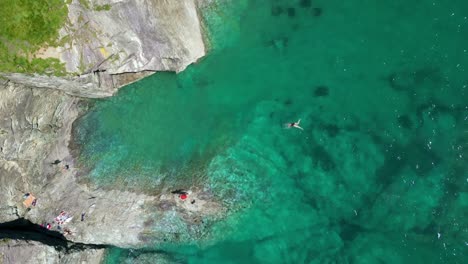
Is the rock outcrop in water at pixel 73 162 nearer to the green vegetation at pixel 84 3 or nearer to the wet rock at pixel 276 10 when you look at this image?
the green vegetation at pixel 84 3

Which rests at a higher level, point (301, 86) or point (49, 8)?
point (49, 8)

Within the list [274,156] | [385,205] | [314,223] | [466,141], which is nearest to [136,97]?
[274,156]

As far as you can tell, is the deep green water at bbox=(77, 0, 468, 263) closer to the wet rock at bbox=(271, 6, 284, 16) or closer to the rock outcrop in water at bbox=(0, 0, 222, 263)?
the wet rock at bbox=(271, 6, 284, 16)

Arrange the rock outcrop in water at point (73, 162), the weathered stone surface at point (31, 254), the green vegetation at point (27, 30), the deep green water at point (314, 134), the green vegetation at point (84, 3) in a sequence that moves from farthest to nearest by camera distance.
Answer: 1. the deep green water at point (314, 134)
2. the rock outcrop in water at point (73, 162)
3. the weathered stone surface at point (31, 254)
4. the green vegetation at point (84, 3)
5. the green vegetation at point (27, 30)

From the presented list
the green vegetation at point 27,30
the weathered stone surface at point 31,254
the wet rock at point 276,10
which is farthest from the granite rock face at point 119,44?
the weathered stone surface at point 31,254

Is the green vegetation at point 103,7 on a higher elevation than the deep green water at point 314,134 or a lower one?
higher

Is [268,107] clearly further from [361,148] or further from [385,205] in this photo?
[385,205]
